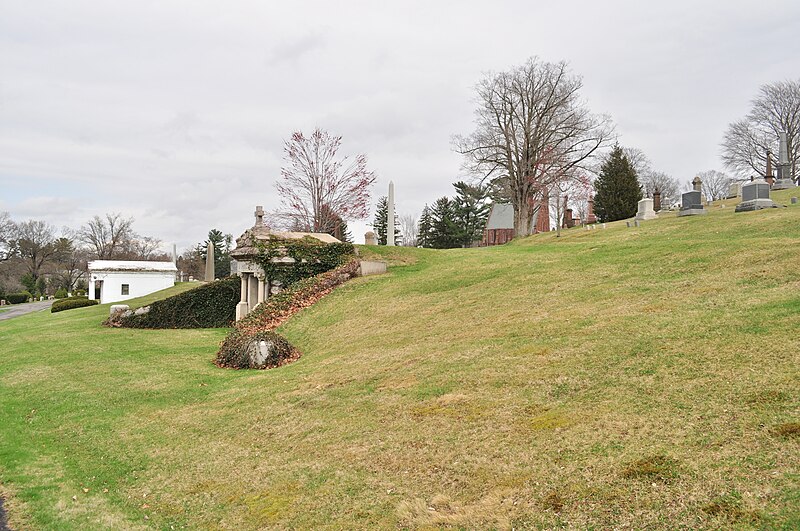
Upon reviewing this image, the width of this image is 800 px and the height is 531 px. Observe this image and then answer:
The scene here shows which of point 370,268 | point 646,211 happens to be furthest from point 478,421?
point 646,211

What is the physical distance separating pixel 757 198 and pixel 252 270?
2217 cm

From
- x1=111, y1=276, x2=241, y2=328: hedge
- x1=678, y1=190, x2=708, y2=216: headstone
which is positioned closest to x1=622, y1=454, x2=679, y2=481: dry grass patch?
x1=111, y1=276, x2=241, y2=328: hedge

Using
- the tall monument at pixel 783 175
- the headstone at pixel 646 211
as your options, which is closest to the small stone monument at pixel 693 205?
the headstone at pixel 646 211

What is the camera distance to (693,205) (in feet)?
92.7

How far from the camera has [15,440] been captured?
8.09 metres

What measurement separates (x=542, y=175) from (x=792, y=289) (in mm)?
33175

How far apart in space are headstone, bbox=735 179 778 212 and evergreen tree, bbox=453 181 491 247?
38.7 metres

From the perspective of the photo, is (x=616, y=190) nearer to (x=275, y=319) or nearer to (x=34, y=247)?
(x=275, y=319)

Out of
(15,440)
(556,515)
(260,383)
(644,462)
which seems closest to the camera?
(556,515)

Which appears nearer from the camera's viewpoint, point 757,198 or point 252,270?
point 252,270

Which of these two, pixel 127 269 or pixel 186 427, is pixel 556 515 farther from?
pixel 127 269

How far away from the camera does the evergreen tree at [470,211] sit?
209 ft

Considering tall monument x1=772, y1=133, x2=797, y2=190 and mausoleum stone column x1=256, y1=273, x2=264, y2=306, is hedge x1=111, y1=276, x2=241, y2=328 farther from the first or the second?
tall monument x1=772, y1=133, x2=797, y2=190

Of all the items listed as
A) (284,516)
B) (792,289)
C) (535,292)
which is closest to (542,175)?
(535,292)
